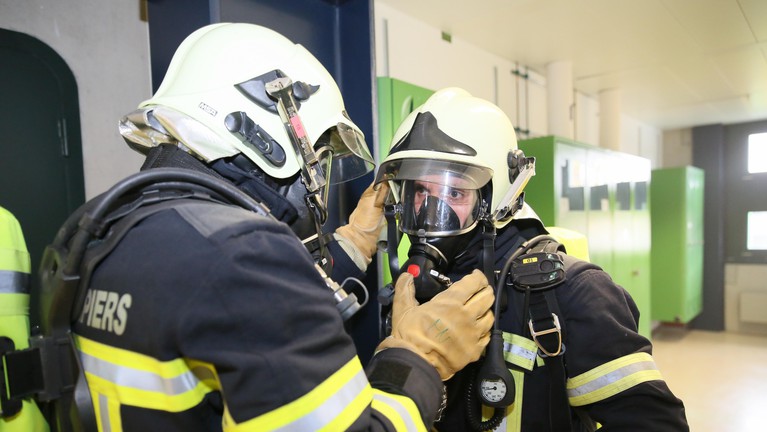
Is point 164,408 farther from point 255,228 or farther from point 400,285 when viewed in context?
point 400,285

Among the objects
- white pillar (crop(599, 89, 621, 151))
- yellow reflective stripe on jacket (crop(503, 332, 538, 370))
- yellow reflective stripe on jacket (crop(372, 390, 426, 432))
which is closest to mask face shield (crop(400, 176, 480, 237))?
yellow reflective stripe on jacket (crop(503, 332, 538, 370))

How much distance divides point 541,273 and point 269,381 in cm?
82

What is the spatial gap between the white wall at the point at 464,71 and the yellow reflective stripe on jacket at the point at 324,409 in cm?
234

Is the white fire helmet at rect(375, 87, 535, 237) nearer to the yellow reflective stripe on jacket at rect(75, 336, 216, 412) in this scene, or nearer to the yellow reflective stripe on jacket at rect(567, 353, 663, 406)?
the yellow reflective stripe on jacket at rect(567, 353, 663, 406)

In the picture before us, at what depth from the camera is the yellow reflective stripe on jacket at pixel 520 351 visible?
1.26 m

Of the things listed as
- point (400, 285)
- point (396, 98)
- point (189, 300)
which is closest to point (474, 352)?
point (400, 285)

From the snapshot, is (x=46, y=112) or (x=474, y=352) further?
(x=46, y=112)

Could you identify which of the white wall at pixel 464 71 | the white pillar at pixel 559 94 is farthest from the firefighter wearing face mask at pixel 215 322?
the white pillar at pixel 559 94

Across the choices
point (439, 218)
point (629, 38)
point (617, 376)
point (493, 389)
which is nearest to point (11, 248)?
point (439, 218)

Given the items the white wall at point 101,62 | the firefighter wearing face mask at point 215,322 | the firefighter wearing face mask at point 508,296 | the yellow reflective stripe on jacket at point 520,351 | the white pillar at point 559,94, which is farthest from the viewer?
the white pillar at point 559,94

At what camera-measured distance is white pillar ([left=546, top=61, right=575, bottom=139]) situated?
420 centimetres

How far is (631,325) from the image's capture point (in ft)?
3.94

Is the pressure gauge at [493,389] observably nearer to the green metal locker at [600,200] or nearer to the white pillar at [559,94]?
the green metal locker at [600,200]

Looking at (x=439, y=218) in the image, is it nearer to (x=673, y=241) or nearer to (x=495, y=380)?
(x=495, y=380)
